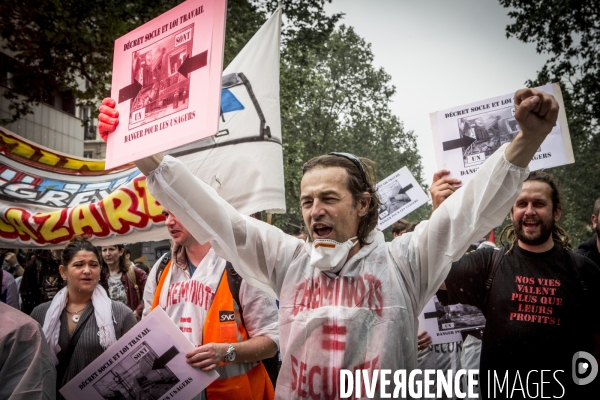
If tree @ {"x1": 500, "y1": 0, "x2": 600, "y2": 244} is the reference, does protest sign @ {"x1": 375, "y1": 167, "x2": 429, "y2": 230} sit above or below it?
below

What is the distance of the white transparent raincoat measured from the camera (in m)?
2.00

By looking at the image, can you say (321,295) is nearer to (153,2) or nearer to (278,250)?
(278,250)

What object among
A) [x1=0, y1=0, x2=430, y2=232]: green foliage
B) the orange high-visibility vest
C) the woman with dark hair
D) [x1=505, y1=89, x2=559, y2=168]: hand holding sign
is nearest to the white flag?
the orange high-visibility vest

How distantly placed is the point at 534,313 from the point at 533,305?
4cm

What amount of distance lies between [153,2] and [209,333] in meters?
7.98

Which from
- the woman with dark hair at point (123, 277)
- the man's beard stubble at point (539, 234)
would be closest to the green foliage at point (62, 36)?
the woman with dark hair at point (123, 277)

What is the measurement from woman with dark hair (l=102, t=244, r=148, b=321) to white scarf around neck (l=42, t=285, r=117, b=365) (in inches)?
70.7

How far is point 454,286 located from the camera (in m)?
3.06

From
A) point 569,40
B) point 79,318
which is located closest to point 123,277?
point 79,318

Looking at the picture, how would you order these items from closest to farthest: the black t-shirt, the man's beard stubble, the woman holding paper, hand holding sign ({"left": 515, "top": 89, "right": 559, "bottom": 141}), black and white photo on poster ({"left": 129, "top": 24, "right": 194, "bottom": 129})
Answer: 1. hand holding sign ({"left": 515, "top": 89, "right": 559, "bottom": 141})
2. black and white photo on poster ({"left": 129, "top": 24, "right": 194, "bottom": 129})
3. the black t-shirt
4. the man's beard stubble
5. the woman holding paper

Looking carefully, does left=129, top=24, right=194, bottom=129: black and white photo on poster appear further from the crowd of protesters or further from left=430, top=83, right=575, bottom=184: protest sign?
left=430, top=83, right=575, bottom=184: protest sign

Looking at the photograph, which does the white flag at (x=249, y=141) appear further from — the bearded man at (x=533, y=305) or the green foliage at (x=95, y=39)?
the green foliage at (x=95, y=39)

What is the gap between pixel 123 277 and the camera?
5688 mm

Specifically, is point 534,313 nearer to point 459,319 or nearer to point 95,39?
point 459,319
